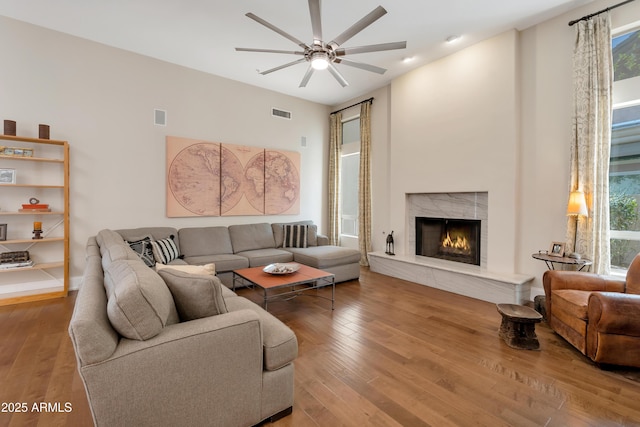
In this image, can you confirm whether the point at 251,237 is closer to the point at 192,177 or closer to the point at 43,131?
the point at 192,177

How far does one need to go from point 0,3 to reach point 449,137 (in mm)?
5644

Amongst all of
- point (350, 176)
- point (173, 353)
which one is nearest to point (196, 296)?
point (173, 353)

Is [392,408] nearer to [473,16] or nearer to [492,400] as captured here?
[492,400]

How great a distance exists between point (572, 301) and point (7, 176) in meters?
6.03

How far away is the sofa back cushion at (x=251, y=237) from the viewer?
15.5 ft

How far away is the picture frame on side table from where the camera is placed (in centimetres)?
316

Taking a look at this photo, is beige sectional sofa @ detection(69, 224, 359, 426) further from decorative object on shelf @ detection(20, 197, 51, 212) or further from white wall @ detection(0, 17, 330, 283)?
white wall @ detection(0, 17, 330, 283)

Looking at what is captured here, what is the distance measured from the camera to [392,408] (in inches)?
68.9

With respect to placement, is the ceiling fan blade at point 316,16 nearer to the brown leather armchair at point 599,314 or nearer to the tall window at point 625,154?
the brown leather armchair at point 599,314

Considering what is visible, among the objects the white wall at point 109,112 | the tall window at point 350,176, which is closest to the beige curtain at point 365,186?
the tall window at point 350,176

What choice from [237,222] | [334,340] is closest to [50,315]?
[237,222]

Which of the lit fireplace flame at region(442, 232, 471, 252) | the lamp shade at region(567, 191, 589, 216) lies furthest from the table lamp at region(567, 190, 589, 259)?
the lit fireplace flame at region(442, 232, 471, 252)

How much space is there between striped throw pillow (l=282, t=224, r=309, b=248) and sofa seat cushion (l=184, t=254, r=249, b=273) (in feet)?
3.30

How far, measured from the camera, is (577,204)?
2971 mm
